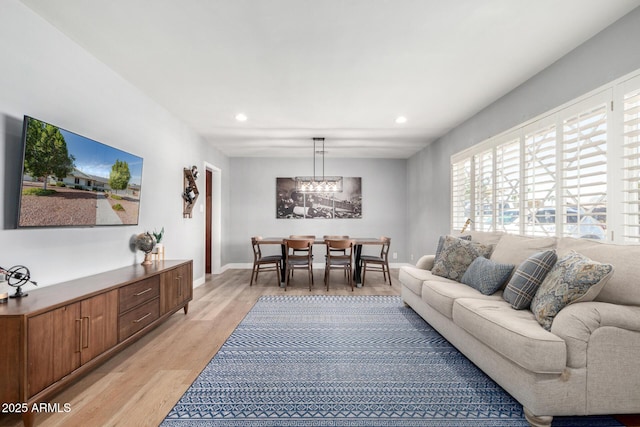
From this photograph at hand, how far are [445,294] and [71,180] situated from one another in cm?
319

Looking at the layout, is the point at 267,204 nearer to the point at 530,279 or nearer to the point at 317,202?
the point at 317,202

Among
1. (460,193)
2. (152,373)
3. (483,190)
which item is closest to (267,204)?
(460,193)

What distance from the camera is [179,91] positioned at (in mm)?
3539

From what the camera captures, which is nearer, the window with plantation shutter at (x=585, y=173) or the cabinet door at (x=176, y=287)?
the window with plantation shutter at (x=585, y=173)

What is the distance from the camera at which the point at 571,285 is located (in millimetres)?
1868

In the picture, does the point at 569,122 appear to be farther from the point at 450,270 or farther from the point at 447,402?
the point at 447,402

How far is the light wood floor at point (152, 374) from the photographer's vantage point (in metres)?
1.78

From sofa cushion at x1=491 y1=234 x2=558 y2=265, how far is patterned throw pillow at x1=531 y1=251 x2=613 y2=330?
22.9 inches

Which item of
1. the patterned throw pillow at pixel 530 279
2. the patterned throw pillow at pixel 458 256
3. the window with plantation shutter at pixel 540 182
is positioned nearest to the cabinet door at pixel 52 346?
the patterned throw pillow at pixel 530 279

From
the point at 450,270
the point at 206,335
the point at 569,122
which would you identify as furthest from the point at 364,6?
the point at 206,335

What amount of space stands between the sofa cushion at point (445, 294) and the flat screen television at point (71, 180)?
3103 mm

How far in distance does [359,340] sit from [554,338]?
63.2 inches

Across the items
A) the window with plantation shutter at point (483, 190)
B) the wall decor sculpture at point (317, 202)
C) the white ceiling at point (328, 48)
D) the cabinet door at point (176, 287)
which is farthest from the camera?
the wall decor sculpture at point (317, 202)

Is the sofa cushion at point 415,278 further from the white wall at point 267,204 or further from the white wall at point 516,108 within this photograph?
the white wall at point 267,204
